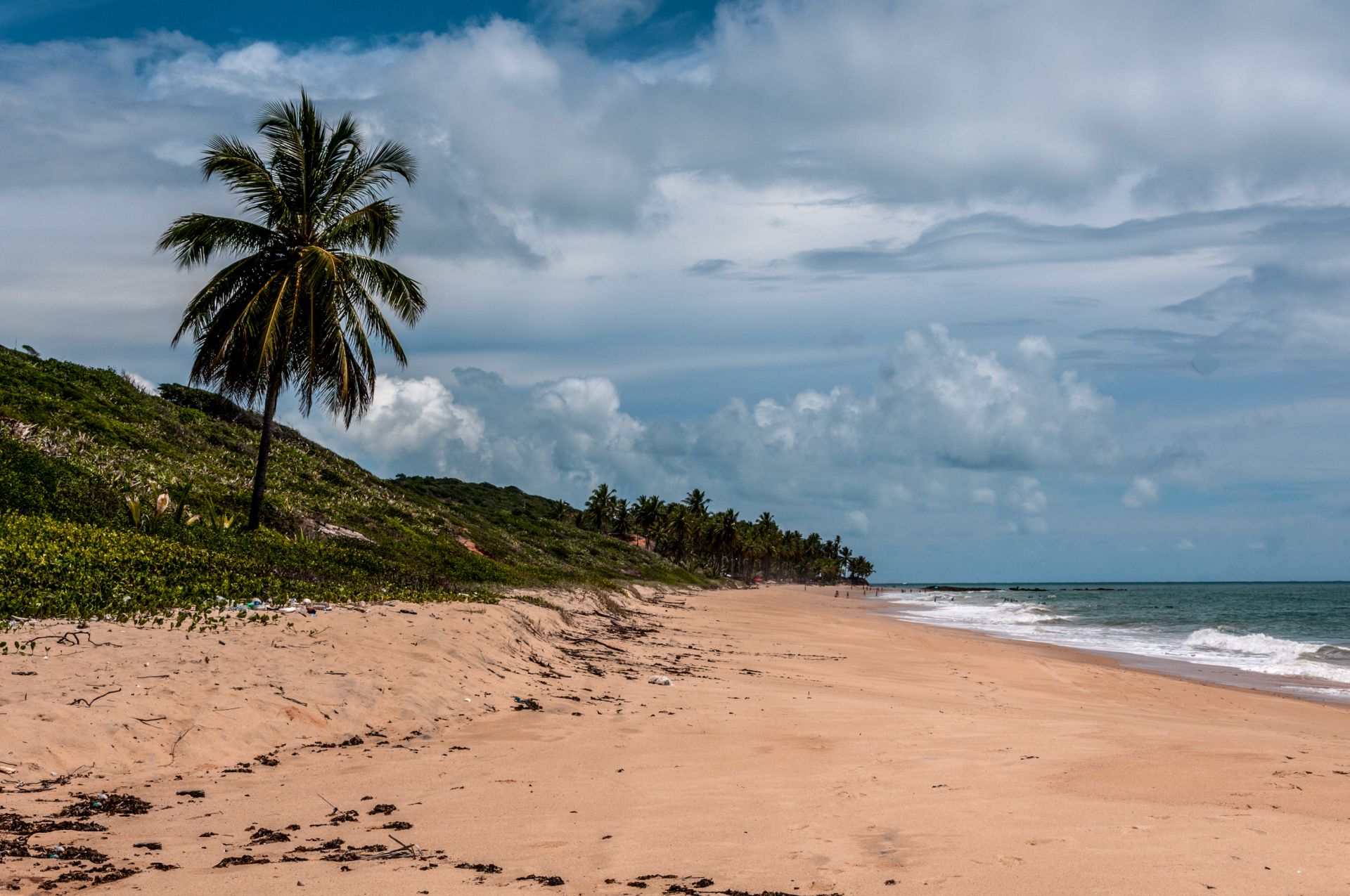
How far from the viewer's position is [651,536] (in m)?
131

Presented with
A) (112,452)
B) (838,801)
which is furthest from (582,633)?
(112,452)

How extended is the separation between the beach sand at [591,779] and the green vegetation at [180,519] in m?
2.32

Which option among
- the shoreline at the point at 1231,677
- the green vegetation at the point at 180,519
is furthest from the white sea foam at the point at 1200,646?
the green vegetation at the point at 180,519

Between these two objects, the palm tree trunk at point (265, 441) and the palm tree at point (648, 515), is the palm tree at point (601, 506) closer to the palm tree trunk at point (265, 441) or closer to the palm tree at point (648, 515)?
the palm tree at point (648, 515)

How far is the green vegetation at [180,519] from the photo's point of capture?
1269 centimetres

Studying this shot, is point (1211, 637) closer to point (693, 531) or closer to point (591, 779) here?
point (591, 779)

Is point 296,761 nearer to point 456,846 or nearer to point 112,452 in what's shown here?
point 456,846

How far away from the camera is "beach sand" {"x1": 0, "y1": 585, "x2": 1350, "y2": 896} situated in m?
5.36

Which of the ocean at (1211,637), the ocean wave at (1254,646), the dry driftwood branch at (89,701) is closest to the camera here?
the dry driftwood branch at (89,701)

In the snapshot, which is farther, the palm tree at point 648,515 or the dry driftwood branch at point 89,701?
the palm tree at point 648,515

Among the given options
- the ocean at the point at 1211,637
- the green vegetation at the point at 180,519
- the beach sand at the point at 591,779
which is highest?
the green vegetation at the point at 180,519

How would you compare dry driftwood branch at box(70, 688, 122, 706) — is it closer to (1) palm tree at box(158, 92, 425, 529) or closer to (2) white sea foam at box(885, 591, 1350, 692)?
(1) palm tree at box(158, 92, 425, 529)

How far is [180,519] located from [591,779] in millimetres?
16205

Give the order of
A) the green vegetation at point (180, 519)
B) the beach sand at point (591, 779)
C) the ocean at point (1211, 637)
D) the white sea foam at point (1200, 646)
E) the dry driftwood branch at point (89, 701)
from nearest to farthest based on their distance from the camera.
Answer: the beach sand at point (591, 779) < the dry driftwood branch at point (89, 701) < the green vegetation at point (180, 519) < the ocean at point (1211, 637) < the white sea foam at point (1200, 646)
